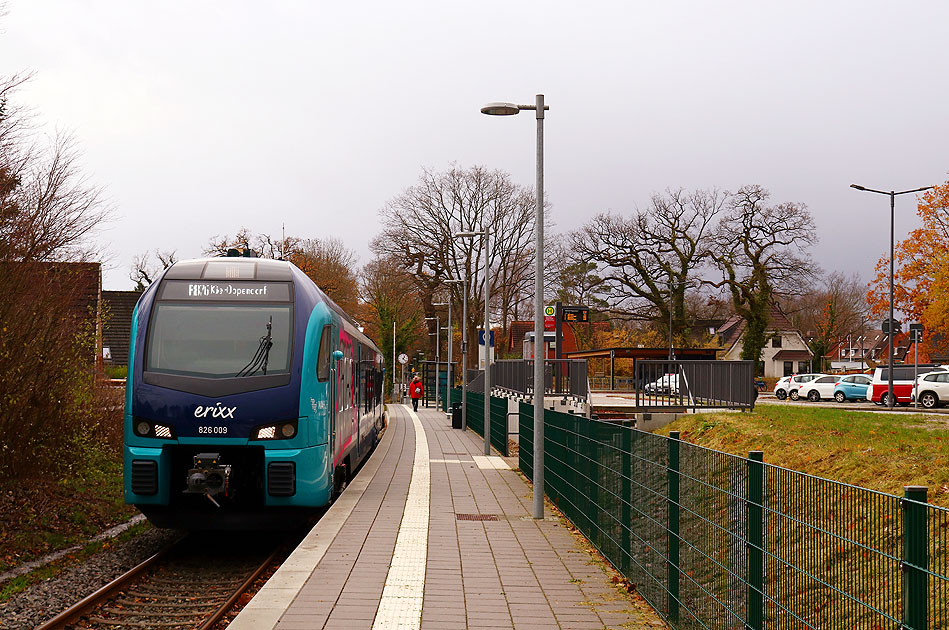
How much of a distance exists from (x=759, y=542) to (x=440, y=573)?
400 cm

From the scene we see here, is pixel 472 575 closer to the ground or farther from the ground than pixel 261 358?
closer to the ground

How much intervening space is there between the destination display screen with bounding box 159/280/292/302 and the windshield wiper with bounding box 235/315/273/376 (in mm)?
440

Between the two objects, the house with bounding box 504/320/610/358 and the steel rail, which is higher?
the house with bounding box 504/320/610/358

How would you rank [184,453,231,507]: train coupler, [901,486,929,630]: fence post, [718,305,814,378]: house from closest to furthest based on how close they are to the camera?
[901,486,929,630]: fence post, [184,453,231,507]: train coupler, [718,305,814,378]: house

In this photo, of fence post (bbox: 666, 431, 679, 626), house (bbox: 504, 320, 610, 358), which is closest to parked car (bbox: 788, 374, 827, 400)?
house (bbox: 504, 320, 610, 358)

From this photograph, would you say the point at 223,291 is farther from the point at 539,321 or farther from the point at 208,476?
the point at 539,321

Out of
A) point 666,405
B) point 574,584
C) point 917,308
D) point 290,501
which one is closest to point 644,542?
point 574,584

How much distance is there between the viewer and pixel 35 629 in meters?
7.32

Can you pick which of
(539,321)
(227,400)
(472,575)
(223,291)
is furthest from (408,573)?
(539,321)

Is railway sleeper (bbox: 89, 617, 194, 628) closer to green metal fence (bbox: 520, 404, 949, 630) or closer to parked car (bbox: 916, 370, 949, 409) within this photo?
green metal fence (bbox: 520, 404, 949, 630)

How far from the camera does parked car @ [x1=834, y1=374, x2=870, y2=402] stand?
41.5m

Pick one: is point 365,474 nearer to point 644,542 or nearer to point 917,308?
point 644,542

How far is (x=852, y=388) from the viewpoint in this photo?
4169 cm

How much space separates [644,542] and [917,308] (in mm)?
40685
